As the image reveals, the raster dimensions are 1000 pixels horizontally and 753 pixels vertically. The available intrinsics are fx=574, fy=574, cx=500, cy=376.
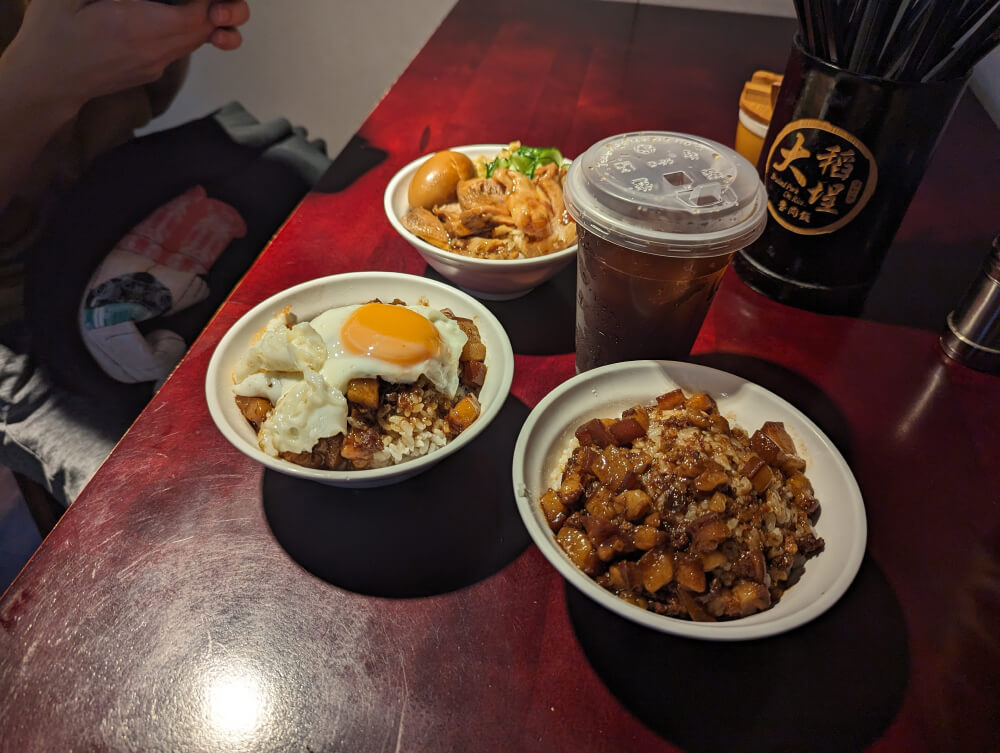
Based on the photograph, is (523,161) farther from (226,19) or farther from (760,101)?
(226,19)

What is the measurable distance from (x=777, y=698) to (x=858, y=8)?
1513mm

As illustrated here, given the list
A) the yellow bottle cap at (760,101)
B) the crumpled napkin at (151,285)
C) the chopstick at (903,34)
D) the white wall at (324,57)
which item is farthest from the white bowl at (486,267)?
the white wall at (324,57)

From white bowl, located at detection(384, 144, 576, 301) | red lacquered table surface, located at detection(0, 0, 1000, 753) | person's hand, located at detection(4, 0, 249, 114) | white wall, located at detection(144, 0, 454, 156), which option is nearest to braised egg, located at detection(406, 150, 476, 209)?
white bowl, located at detection(384, 144, 576, 301)

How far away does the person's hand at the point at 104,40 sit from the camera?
1.94m

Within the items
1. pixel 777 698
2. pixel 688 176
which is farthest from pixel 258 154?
pixel 777 698

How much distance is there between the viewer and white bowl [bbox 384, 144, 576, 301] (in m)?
1.68

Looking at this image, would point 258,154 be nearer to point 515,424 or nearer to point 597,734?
point 515,424

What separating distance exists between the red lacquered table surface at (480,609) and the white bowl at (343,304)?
22cm

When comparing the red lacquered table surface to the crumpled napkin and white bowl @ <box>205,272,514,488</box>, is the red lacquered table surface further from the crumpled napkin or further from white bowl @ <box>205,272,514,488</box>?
the crumpled napkin

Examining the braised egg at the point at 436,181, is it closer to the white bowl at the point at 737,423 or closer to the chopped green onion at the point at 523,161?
the chopped green onion at the point at 523,161

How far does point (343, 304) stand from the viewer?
5.31ft

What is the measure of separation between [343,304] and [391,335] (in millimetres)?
358

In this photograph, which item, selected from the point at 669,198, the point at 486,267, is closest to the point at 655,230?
the point at 669,198

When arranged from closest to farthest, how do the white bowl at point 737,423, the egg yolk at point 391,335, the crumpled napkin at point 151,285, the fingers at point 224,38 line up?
1. the white bowl at point 737,423
2. the egg yolk at point 391,335
3. the crumpled napkin at point 151,285
4. the fingers at point 224,38
